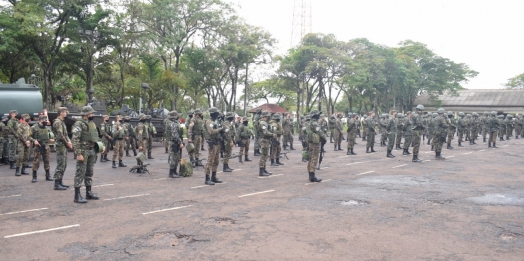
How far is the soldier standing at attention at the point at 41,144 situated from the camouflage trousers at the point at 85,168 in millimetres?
3115

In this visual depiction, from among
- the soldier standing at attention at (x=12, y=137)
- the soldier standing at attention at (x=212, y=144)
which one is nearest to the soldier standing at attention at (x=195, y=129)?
the soldier standing at attention at (x=212, y=144)

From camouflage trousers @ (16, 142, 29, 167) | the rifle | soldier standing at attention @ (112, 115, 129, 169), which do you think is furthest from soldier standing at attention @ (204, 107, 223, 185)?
camouflage trousers @ (16, 142, 29, 167)

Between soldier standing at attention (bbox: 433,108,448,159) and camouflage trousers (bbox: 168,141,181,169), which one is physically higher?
soldier standing at attention (bbox: 433,108,448,159)

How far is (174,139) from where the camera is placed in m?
11.1

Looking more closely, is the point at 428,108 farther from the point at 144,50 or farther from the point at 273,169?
the point at 273,169

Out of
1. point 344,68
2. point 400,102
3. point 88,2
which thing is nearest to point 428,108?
point 400,102

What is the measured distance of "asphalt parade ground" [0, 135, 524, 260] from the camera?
17.5ft

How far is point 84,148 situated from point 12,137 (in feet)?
22.9

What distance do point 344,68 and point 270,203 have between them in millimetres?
27403

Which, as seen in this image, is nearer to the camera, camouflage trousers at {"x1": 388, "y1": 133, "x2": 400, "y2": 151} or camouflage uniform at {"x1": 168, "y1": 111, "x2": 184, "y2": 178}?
camouflage uniform at {"x1": 168, "y1": 111, "x2": 184, "y2": 178}

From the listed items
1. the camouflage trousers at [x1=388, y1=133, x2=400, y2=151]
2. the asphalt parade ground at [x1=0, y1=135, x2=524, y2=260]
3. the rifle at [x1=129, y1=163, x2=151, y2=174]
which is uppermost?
the camouflage trousers at [x1=388, y1=133, x2=400, y2=151]

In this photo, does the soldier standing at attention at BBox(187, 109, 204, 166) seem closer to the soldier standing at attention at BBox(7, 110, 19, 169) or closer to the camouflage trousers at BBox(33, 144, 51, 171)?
the camouflage trousers at BBox(33, 144, 51, 171)

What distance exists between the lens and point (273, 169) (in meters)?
13.1

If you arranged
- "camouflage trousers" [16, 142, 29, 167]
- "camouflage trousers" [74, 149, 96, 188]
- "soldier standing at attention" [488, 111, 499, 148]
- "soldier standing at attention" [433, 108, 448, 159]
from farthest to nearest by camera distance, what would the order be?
"soldier standing at attention" [488, 111, 499, 148] → "soldier standing at attention" [433, 108, 448, 159] → "camouflage trousers" [16, 142, 29, 167] → "camouflage trousers" [74, 149, 96, 188]
